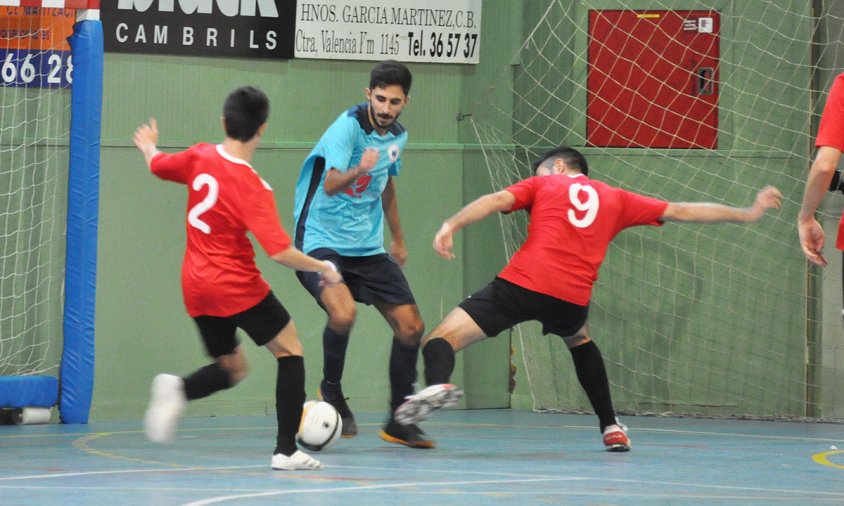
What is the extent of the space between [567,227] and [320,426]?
1.60 m

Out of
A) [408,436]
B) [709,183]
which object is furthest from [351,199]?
[709,183]

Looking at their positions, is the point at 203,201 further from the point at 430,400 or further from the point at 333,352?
the point at 333,352

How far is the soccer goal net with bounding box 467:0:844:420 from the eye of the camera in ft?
32.3

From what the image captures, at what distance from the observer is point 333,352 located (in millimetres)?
7594

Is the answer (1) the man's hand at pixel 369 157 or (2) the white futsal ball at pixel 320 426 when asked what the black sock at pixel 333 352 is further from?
(1) the man's hand at pixel 369 157

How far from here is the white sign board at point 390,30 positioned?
996cm

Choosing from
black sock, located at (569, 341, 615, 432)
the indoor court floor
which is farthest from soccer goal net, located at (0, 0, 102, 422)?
black sock, located at (569, 341, 615, 432)

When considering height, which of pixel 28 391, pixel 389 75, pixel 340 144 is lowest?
pixel 28 391

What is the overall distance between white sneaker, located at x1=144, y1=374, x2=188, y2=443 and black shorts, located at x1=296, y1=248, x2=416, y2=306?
1.34 m

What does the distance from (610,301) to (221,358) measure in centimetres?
429

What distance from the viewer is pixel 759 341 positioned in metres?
9.87

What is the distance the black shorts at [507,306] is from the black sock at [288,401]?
1250mm

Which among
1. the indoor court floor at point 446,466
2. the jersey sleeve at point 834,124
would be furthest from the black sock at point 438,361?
the jersey sleeve at point 834,124

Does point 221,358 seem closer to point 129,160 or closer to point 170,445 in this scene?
point 170,445
